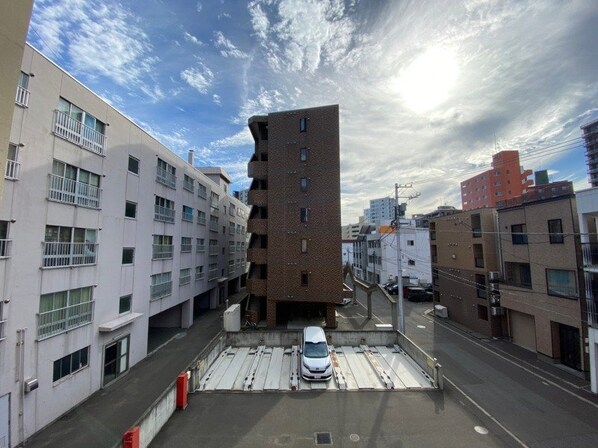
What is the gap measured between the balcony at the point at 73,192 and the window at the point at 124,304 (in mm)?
5421

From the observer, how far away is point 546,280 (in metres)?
17.4

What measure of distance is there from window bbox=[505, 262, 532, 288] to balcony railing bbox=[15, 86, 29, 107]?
1087 inches

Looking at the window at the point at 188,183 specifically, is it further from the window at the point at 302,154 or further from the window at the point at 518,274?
the window at the point at 518,274

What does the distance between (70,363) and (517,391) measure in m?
20.0

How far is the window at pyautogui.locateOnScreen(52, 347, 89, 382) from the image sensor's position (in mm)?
11727

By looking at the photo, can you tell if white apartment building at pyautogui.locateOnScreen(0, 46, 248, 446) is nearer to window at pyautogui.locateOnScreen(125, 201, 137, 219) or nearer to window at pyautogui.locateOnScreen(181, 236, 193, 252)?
window at pyautogui.locateOnScreen(125, 201, 137, 219)

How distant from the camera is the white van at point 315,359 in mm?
13469

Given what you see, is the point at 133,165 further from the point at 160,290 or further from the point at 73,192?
the point at 160,290

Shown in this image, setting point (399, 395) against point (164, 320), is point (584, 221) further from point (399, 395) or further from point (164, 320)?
point (164, 320)

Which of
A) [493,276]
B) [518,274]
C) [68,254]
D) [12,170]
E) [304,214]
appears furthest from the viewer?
[304,214]

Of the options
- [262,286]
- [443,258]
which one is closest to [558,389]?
[443,258]

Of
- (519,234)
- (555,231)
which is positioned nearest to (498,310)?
(519,234)

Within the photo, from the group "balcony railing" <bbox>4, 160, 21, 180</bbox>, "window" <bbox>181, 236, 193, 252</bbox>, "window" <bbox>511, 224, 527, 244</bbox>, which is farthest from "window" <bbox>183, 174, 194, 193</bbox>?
"window" <bbox>511, 224, 527, 244</bbox>

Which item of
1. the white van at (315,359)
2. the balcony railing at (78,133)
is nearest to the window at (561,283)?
the white van at (315,359)
